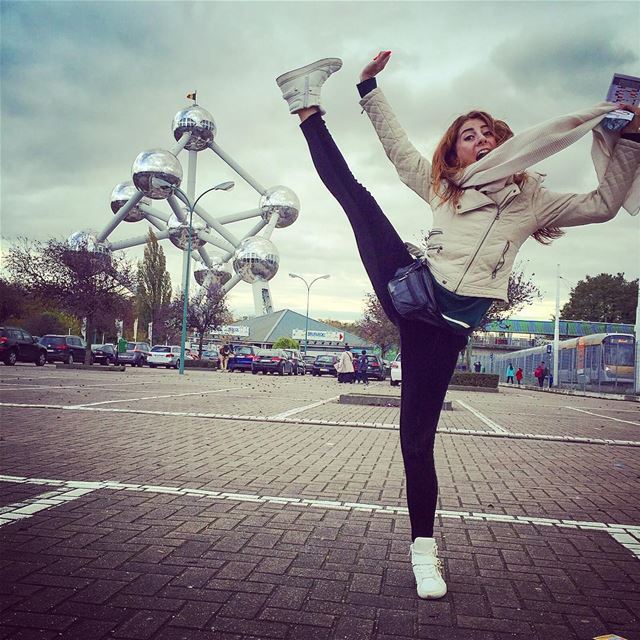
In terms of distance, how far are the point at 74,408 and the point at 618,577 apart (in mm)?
8438

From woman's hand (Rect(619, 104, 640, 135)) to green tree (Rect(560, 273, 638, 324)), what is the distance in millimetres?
78152

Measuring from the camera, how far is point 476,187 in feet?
8.68

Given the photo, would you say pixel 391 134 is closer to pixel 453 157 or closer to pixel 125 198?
pixel 453 157

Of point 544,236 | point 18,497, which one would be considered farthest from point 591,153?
point 18,497

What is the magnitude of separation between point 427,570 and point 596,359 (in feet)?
102

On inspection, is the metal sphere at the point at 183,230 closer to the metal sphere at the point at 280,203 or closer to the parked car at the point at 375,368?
the metal sphere at the point at 280,203

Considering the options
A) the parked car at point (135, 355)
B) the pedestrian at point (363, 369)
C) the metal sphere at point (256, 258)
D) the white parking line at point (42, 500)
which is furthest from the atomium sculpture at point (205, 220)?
the white parking line at point (42, 500)

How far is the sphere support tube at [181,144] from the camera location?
43.9 m

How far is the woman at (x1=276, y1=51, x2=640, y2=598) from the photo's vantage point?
258cm

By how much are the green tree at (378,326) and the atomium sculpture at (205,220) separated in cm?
905

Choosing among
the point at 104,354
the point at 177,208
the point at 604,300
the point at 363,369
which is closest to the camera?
the point at 363,369

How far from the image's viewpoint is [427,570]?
2.69 meters

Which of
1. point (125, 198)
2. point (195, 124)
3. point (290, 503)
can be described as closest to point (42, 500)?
point (290, 503)

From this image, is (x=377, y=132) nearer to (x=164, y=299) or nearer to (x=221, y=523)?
(x=221, y=523)
